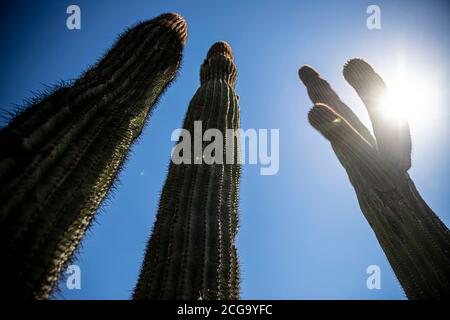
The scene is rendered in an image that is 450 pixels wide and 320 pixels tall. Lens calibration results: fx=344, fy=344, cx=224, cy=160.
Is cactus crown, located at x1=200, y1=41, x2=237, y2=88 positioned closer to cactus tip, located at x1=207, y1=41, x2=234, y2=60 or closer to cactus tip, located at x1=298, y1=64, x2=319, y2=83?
cactus tip, located at x1=207, y1=41, x2=234, y2=60

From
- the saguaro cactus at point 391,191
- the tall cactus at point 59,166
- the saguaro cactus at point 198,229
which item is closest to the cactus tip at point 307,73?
the saguaro cactus at point 391,191

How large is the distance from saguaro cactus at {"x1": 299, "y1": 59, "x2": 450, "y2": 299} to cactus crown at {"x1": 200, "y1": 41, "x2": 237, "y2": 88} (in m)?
1.65

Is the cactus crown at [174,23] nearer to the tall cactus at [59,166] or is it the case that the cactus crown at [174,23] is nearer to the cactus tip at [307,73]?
the tall cactus at [59,166]

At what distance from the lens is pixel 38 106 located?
9.84ft

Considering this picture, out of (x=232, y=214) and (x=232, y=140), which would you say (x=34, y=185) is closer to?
(x=232, y=214)

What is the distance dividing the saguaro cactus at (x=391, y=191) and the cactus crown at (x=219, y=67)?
1.65 meters

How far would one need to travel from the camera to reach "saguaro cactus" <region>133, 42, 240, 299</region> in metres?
3.09

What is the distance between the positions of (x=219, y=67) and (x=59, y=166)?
4.07 meters

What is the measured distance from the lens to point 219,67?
6156 millimetres

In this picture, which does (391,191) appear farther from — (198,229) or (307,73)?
(307,73)

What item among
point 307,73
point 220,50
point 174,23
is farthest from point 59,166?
point 307,73

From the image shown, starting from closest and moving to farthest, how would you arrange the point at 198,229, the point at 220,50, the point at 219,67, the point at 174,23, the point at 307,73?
the point at 198,229, the point at 174,23, the point at 219,67, the point at 220,50, the point at 307,73

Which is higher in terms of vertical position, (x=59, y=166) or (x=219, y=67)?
(x=219, y=67)
